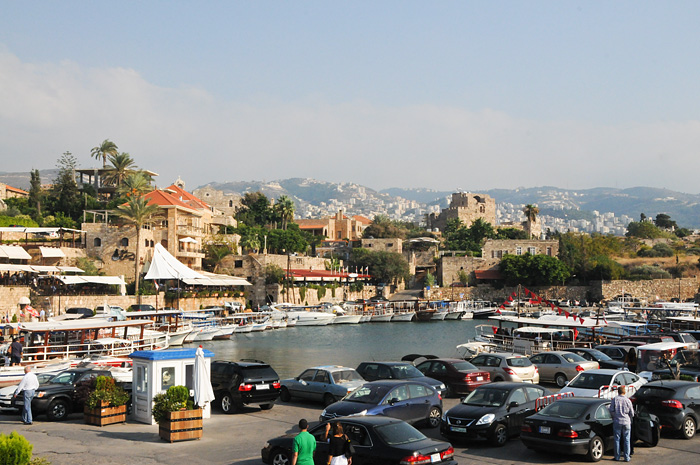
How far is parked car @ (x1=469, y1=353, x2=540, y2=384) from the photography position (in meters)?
23.4

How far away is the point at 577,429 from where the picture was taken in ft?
44.0

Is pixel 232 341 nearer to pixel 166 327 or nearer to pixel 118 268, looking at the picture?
pixel 166 327

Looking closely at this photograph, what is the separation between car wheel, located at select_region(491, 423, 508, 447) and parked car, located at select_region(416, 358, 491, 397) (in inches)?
265

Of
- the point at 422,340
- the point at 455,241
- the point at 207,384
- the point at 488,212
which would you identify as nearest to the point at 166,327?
the point at 422,340

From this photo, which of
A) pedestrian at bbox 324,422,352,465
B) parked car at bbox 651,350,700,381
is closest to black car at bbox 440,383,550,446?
pedestrian at bbox 324,422,352,465

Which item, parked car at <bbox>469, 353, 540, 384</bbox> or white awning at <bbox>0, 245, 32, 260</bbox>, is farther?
white awning at <bbox>0, 245, 32, 260</bbox>

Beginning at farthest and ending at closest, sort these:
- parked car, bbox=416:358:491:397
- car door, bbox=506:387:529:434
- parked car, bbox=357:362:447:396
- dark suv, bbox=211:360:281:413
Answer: parked car, bbox=416:358:491:397 < parked car, bbox=357:362:447:396 < dark suv, bbox=211:360:281:413 < car door, bbox=506:387:529:434

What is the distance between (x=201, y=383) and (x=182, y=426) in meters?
1.14

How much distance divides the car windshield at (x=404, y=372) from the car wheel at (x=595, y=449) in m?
8.04

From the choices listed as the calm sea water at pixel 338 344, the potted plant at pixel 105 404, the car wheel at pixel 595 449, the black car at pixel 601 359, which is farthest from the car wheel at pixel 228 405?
the black car at pixel 601 359

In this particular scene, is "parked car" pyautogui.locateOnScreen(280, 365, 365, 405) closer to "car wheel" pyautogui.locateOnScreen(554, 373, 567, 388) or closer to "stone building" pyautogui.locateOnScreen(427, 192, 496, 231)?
"car wheel" pyautogui.locateOnScreen(554, 373, 567, 388)

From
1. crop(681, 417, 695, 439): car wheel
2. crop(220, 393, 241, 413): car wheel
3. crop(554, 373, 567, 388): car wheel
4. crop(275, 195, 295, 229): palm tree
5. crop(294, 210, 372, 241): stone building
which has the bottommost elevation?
crop(554, 373, 567, 388): car wheel

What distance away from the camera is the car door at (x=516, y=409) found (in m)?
15.5

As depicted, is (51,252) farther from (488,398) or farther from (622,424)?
(622,424)
